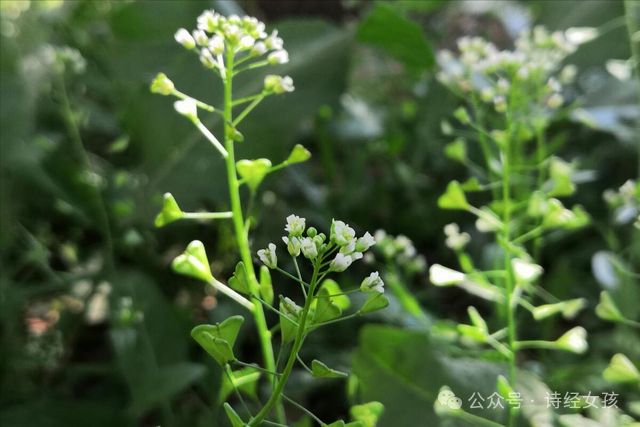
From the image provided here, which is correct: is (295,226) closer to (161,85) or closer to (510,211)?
(161,85)

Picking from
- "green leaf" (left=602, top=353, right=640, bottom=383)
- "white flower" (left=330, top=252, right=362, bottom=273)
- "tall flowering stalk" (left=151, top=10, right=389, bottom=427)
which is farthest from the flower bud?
"green leaf" (left=602, top=353, right=640, bottom=383)

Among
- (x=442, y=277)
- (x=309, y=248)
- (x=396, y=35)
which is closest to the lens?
(x=309, y=248)

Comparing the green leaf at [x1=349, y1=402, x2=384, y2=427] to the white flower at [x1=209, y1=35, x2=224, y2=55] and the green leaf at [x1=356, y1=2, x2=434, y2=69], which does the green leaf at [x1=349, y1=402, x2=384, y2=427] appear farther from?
the green leaf at [x1=356, y1=2, x2=434, y2=69]

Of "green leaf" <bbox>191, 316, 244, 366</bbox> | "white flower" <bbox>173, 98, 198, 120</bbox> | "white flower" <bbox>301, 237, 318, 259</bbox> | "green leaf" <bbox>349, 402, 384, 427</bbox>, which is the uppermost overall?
"white flower" <bbox>173, 98, 198, 120</bbox>

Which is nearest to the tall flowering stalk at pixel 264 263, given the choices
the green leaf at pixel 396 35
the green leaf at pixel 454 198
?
the green leaf at pixel 454 198

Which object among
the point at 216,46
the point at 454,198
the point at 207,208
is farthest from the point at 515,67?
the point at 207,208

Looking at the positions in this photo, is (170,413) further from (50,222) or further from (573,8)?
(573,8)

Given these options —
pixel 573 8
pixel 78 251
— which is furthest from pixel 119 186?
pixel 573 8
